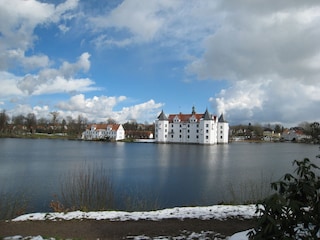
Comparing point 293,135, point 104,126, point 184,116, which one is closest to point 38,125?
point 104,126

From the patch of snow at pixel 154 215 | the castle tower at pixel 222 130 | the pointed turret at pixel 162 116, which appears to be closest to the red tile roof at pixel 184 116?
the pointed turret at pixel 162 116

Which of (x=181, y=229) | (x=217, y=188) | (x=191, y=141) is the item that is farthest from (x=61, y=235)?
(x=191, y=141)

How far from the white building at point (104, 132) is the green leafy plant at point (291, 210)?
327 feet

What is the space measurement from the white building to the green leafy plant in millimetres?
99659

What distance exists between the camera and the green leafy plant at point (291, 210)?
339 centimetres

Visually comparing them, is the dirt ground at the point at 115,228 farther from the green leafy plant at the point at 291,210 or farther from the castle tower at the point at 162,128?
the castle tower at the point at 162,128

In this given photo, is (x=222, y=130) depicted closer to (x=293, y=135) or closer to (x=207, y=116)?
(x=207, y=116)

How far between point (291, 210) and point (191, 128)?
8336cm

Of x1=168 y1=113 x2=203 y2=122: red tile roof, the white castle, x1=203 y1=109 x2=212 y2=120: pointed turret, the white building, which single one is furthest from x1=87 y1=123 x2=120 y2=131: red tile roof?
x1=203 y1=109 x2=212 y2=120: pointed turret

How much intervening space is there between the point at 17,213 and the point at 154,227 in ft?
17.7

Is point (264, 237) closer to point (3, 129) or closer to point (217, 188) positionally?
point (217, 188)

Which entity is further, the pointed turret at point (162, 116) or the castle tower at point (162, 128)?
the pointed turret at point (162, 116)

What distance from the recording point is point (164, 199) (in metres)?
15.1

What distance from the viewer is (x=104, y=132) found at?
352ft
